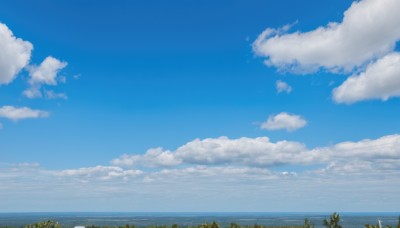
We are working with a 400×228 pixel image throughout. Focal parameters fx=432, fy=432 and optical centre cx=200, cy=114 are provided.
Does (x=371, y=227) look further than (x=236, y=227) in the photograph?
No

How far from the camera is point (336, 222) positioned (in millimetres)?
110250

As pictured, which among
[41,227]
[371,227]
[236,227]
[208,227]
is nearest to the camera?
[371,227]

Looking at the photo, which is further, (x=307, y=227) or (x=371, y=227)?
(x=307, y=227)

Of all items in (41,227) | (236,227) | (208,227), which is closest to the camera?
(208,227)

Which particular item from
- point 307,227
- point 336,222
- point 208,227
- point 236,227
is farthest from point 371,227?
point 236,227

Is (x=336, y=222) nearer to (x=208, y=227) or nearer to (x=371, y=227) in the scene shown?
(x=371, y=227)

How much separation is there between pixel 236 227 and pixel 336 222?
49.5 meters

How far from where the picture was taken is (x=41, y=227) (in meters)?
116

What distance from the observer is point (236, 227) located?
502 ft

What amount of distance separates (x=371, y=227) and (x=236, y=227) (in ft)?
225

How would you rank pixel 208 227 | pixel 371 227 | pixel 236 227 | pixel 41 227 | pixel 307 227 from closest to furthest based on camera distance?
pixel 371 227
pixel 208 227
pixel 41 227
pixel 307 227
pixel 236 227

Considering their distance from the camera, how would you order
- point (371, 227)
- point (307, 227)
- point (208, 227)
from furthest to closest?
point (307, 227)
point (208, 227)
point (371, 227)

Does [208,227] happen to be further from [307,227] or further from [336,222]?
[307,227]

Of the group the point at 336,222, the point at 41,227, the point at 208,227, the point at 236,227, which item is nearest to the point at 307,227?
the point at 236,227
